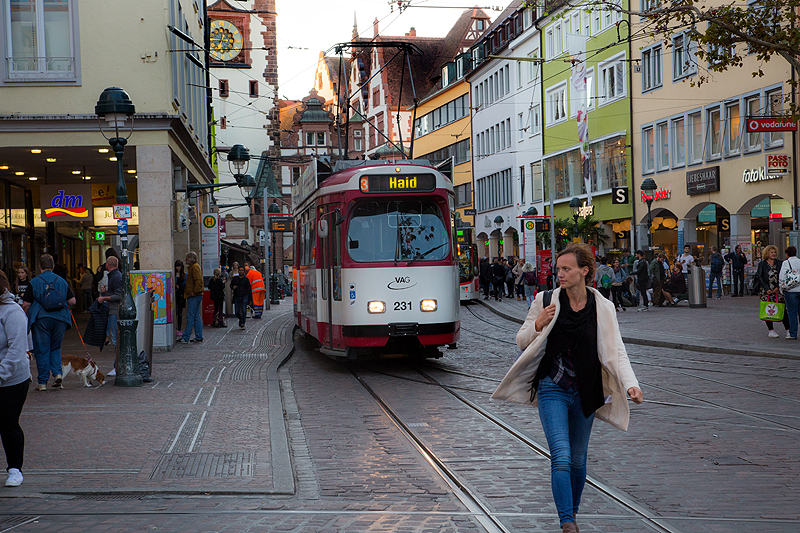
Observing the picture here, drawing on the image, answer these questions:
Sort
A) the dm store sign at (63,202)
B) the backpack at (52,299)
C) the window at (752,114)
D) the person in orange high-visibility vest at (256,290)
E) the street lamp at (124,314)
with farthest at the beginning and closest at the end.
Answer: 1. the window at (752,114)
2. the person in orange high-visibility vest at (256,290)
3. the dm store sign at (63,202)
4. the street lamp at (124,314)
5. the backpack at (52,299)

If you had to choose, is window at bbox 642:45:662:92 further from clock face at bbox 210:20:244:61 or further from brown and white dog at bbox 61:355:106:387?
clock face at bbox 210:20:244:61

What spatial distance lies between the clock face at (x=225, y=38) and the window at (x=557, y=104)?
25550 millimetres

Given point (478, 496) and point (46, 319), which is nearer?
point (478, 496)

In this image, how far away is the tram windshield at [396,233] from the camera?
14.4 m

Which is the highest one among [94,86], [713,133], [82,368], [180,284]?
[713,133]

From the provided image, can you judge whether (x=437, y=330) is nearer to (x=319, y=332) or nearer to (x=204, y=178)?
(x=319, y=332)

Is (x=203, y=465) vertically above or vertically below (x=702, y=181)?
below

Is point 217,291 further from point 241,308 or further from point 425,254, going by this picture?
point 425,254

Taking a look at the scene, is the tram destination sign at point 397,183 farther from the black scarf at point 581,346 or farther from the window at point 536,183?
the window at point 536,183

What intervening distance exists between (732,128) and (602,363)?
1247 inches

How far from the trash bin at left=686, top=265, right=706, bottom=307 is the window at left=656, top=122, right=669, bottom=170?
486 inches

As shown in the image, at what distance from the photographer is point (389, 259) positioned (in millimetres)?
14375

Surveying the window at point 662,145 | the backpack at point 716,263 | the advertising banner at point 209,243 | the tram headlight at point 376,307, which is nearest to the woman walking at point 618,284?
the backpack at point 716,263

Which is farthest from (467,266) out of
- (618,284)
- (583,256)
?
(583,256)
